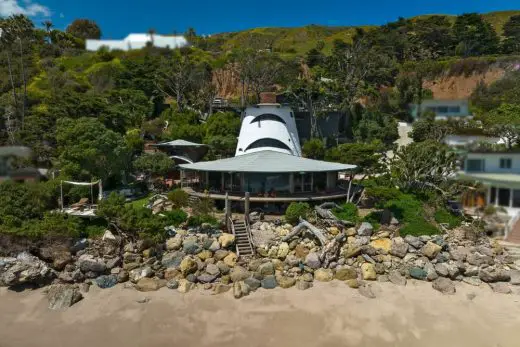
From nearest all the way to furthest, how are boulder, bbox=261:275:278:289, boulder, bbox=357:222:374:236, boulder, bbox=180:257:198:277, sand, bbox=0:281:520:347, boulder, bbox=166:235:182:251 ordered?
sand, bbox=0:281:520:347 → boulder, bbox=261:275:278:289 → boulder, bbox=180:257:198:277 → boulder, bbox=166:235:182:251 → boulder, bbox=357:222:374:236

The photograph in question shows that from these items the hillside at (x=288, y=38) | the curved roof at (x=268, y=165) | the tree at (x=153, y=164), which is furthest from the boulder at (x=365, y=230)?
the hillside at (x=288, y=38)

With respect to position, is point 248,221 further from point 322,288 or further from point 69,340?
point 69,340

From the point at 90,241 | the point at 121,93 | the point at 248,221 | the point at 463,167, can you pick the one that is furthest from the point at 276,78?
the point at 463,167

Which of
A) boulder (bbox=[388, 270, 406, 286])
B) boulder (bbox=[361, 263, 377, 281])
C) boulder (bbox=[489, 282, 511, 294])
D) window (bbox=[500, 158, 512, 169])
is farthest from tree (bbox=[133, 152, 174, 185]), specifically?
window (bbox=[500, 158, 512, 169])

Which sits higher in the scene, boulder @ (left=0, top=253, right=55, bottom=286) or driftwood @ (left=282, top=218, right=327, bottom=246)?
driftwood @ (left=282, top=218, right=327, bottom=246)

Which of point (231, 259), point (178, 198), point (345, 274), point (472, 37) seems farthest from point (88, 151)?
point (472, 37)

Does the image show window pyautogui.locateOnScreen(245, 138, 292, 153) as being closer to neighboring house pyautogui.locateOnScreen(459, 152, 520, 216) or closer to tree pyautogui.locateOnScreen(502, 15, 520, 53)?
tree pyautogui.locateOnScreen(502, 15, 520, 53)

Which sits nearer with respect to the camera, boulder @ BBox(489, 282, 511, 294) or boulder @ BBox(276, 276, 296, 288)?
boulder @ BBox(489, 282, 511, 294)
